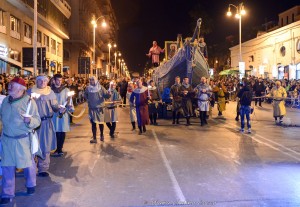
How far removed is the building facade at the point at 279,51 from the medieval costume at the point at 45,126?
96.5 feet

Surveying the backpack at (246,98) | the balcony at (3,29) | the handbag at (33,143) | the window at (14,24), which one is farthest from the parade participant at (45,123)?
the window at (14,24)

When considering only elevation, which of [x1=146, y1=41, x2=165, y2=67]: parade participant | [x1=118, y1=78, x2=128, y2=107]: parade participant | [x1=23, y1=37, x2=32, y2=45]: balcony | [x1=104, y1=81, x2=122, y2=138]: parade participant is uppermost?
[x1=23, y1=37, x2=32, y2=45]: balcony

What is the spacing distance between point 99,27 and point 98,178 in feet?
249

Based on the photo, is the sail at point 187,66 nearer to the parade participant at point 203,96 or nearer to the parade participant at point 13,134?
the parade participant at point 203,96

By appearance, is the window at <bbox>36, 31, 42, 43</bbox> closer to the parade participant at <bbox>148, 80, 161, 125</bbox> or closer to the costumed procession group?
the parade participant at <bbox>148, 80, 161, 125</bbox>

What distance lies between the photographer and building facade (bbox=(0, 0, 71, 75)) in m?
25.0

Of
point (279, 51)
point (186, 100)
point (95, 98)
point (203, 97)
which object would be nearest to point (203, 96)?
point (203, 97)

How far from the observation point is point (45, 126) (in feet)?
24.8

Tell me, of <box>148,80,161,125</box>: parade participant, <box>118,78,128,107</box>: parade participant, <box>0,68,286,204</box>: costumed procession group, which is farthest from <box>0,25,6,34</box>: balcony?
<box>0,68,286,204</box>: costumed procession group

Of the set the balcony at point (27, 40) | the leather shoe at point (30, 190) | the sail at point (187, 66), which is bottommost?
the leather shoe at point (30, 190)

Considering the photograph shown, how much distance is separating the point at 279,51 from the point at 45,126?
112 feet

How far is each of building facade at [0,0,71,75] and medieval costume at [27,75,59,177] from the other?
11.4m

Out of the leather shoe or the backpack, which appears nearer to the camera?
the leather shoe

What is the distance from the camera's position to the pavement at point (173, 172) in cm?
597
